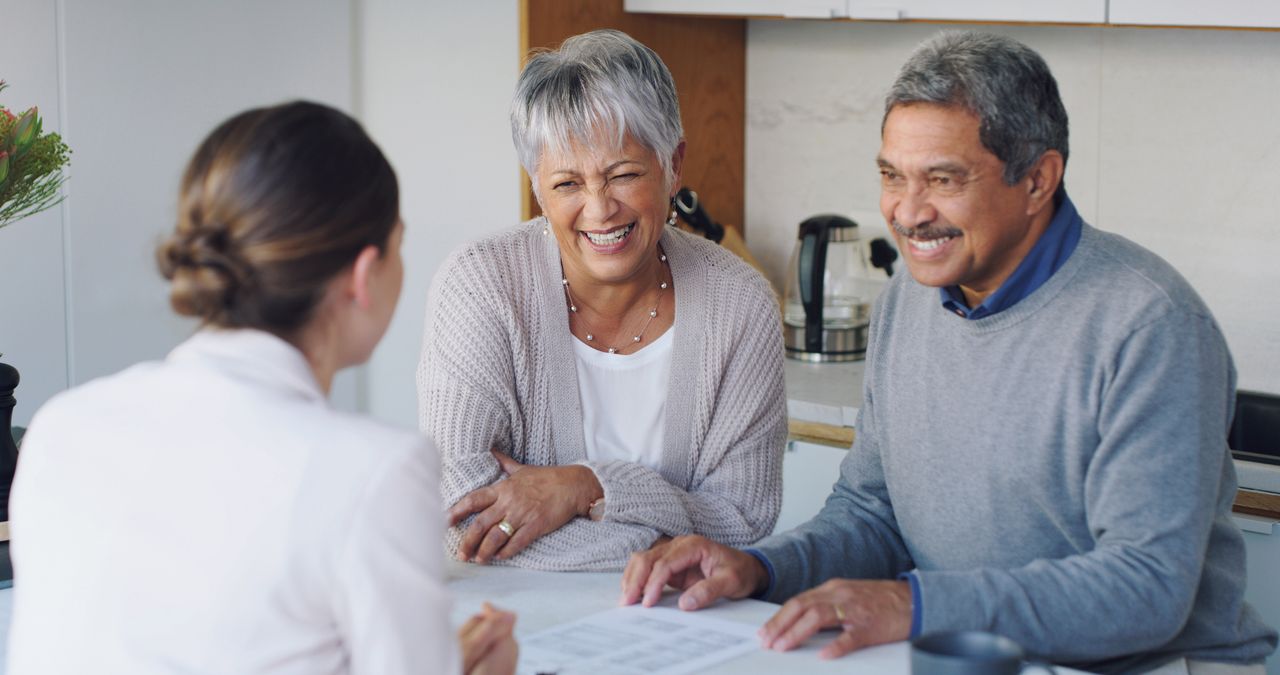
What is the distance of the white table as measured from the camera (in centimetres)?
136

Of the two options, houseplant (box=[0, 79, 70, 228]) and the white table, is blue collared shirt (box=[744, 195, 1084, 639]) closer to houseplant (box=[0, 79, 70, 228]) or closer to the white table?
the white table

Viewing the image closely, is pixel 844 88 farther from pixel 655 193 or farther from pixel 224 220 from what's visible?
pixel 224 220

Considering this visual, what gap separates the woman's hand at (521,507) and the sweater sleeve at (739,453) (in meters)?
0.04

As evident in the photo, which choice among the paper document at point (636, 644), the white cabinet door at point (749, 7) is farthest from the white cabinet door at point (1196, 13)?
the paper document at point (636, 644)

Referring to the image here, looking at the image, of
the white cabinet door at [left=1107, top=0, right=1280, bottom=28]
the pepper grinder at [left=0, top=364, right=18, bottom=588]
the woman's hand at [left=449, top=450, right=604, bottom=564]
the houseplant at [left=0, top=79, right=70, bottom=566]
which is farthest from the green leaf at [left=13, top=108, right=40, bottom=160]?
the white cabinet door at [left=1107, top=0, right=1280, bottom=28]

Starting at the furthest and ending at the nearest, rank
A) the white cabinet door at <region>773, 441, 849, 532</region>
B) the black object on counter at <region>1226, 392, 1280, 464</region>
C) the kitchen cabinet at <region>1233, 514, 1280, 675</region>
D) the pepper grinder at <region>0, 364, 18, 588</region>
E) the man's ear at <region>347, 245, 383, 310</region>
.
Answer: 1. the white cabinet door at <region>773, 441, 849, 532</region>
2. the black object on counter at <region>1226, 392, 1280, 464</region>
3. the kitchen cabinet at <region>1233, 514, 1280, 675</region>
4. the pepper grinder at <region>0, 364, 18, 588</region>
5. the man's ear at <region>347, 245, 383, 310</region>

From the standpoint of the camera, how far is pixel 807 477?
279 cm

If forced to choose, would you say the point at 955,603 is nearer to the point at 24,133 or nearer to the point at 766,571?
the point at 766,571

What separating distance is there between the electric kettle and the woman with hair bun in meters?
2.01

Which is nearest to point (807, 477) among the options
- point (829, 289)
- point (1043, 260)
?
point (829, 289)

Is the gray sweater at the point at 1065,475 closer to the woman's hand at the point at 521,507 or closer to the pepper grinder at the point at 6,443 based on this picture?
the woman's hand at the point at 521,507

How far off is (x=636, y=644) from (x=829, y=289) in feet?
5.97

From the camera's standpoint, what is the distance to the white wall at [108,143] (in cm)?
275

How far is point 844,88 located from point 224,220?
2.37 meters
